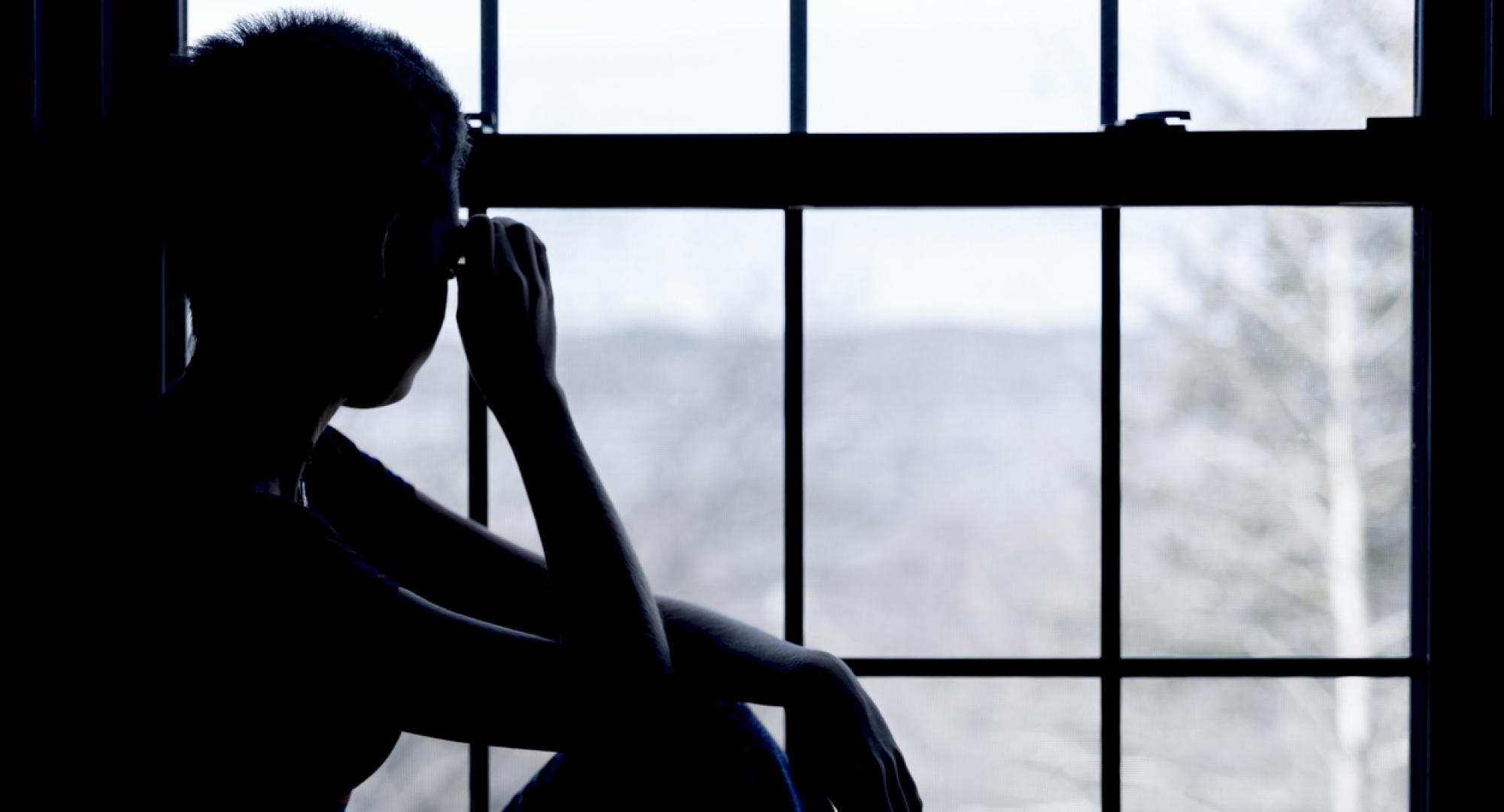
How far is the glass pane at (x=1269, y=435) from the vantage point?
1.14m

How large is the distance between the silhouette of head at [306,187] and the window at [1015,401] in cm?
33

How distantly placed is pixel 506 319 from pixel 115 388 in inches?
22.4

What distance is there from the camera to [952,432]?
116 cm

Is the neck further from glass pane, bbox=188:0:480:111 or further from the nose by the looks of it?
glass pane, bbox=188:0:480:111

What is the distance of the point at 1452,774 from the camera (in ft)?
3.69

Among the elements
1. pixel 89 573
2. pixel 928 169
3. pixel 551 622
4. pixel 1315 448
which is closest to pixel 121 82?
pixel 89 573

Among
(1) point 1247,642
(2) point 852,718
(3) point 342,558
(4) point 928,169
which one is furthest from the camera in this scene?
(1) point 1247,642

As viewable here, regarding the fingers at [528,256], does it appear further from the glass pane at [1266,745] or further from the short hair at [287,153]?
the glass pane at [1266,745]

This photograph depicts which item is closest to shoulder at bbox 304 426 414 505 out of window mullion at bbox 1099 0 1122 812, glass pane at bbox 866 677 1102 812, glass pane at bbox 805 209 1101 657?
glass pane at bbox 805 209 1101 657

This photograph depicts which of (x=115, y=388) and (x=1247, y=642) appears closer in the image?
(x=115, y=388)

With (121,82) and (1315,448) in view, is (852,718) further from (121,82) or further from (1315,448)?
(121,82)

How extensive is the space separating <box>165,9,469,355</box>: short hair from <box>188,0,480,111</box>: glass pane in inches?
13.7

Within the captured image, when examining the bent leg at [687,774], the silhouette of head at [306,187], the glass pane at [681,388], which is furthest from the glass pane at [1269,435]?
the silhouette of head at [306,187]

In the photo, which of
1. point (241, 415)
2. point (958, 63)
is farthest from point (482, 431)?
point (958, 63)
